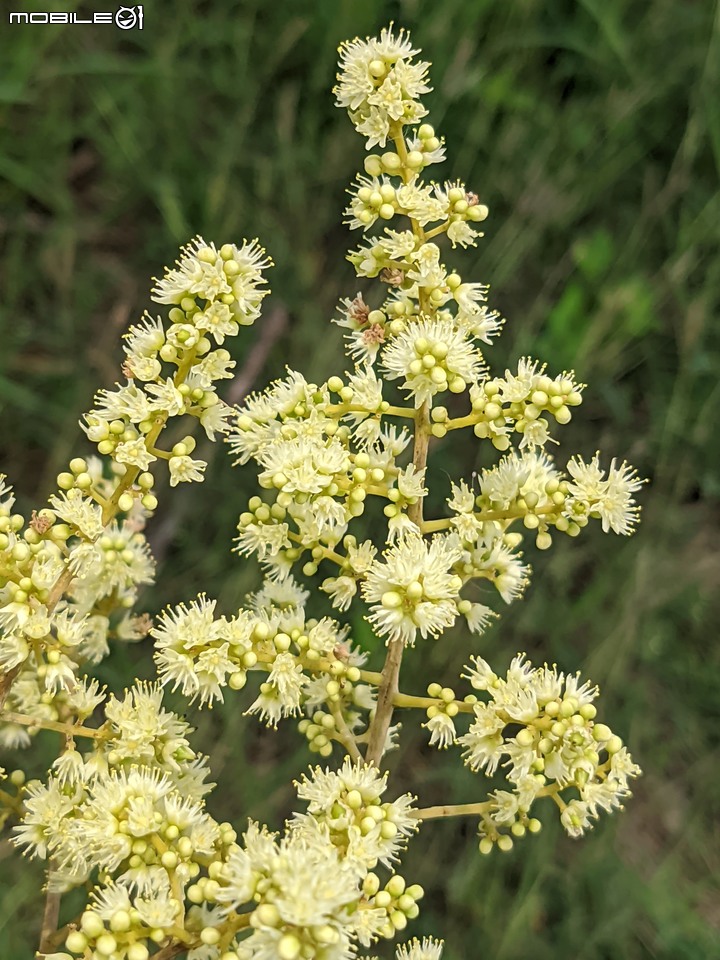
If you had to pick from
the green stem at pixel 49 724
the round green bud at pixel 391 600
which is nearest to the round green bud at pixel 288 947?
the round green bud at pixel 391 600

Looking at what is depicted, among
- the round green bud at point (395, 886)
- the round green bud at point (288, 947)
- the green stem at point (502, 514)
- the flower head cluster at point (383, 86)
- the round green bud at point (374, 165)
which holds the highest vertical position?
the flower head cluster at point (383, 86)

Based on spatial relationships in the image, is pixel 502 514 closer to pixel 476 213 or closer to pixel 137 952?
pixel 476 213

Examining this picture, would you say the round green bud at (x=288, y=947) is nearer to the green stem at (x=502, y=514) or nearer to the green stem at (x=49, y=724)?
the green stem at (x=49, y=724)

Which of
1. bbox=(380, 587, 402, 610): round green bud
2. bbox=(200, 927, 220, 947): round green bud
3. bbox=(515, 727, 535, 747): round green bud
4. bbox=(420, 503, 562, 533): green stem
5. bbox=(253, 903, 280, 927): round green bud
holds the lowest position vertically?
bbox=(200, 927, 220, 947): round green bud

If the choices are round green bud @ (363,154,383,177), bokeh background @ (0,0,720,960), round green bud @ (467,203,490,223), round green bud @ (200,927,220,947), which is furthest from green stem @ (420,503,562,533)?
bokeh background @ (0,0,720,960)

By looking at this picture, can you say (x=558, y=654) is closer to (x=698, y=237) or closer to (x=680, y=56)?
(x=698, y=237)

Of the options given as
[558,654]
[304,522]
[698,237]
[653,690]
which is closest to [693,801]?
[653,690]

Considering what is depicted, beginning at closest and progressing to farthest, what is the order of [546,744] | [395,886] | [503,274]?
[395,886] < [546,744] < [503,274]

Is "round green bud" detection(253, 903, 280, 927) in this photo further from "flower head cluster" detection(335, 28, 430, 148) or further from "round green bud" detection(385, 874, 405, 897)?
"flower head cluster" detection(335, 28, 430, 148)

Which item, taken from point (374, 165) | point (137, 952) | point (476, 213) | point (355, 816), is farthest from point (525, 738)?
point (374, 165)
